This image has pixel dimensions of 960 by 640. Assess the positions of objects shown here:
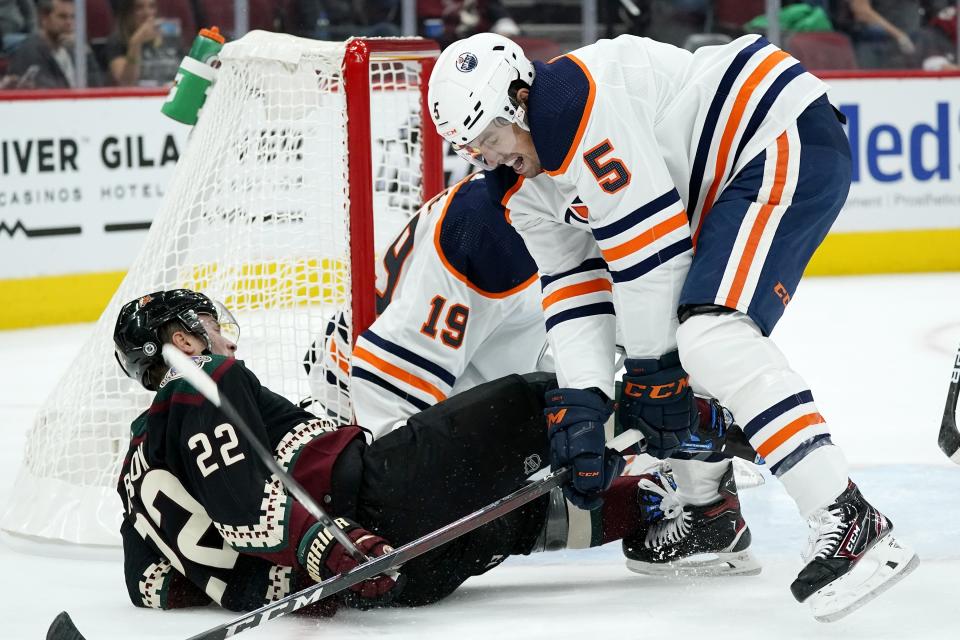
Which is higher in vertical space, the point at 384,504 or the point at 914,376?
the point at 384,504

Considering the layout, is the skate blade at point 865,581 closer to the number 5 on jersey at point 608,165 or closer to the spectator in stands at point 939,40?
the number 5 on jersey at point 608,165

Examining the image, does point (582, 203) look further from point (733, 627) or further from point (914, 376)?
point (914, 376)

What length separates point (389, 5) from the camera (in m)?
6.44

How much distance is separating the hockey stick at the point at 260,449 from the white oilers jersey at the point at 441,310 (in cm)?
69

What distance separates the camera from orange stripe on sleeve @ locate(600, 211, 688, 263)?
2.23m

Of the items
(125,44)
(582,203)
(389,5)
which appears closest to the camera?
(582,203)

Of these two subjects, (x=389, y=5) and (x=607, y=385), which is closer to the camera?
(x=607, y=385)

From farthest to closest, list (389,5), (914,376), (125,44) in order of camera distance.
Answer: (389,5), (125,44), (914,376)

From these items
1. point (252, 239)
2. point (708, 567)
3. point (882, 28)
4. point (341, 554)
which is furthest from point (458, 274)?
point (882, 28)

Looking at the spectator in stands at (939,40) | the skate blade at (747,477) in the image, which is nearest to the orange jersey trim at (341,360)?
the skate blade at (747,477)

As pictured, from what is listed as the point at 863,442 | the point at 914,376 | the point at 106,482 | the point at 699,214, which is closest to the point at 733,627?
the point at 699,214

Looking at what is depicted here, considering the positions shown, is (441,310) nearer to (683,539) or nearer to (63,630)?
(683,539)

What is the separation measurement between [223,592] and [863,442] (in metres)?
1.90

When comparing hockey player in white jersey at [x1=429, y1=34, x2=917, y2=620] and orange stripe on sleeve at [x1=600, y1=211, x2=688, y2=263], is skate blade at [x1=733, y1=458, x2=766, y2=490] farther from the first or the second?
orange stripe on sleeve at [x1=600, y1=211, x2=688, y2=263]
